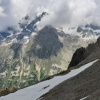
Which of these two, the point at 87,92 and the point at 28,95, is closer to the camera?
the point at 87,92

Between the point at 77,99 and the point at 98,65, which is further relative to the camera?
the point at 98,65

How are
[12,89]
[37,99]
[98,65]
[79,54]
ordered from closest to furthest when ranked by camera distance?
1. [37,99]
2. [98,65]
3. [12,89]
4. [79,54]

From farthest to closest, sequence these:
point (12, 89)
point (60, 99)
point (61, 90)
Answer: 1. point (12, 89)
2. point (61, 90)
3. point (60, 99)

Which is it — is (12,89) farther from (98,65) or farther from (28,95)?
(98,65)

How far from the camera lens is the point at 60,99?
4147 centimetres

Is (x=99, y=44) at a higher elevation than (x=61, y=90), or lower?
higher

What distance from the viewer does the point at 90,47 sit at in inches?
4508

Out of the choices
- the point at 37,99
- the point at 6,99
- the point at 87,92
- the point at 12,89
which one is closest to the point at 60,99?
the point at 87,92

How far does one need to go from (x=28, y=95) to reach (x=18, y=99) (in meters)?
2.69

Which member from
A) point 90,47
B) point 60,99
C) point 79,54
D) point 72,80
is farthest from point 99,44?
point 60,99

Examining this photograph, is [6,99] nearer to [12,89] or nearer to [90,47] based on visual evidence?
[12,89]

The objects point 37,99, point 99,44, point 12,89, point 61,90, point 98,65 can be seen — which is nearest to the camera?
point 61,90

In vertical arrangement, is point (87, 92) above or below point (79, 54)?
below

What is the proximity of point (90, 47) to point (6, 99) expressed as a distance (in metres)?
62.5
